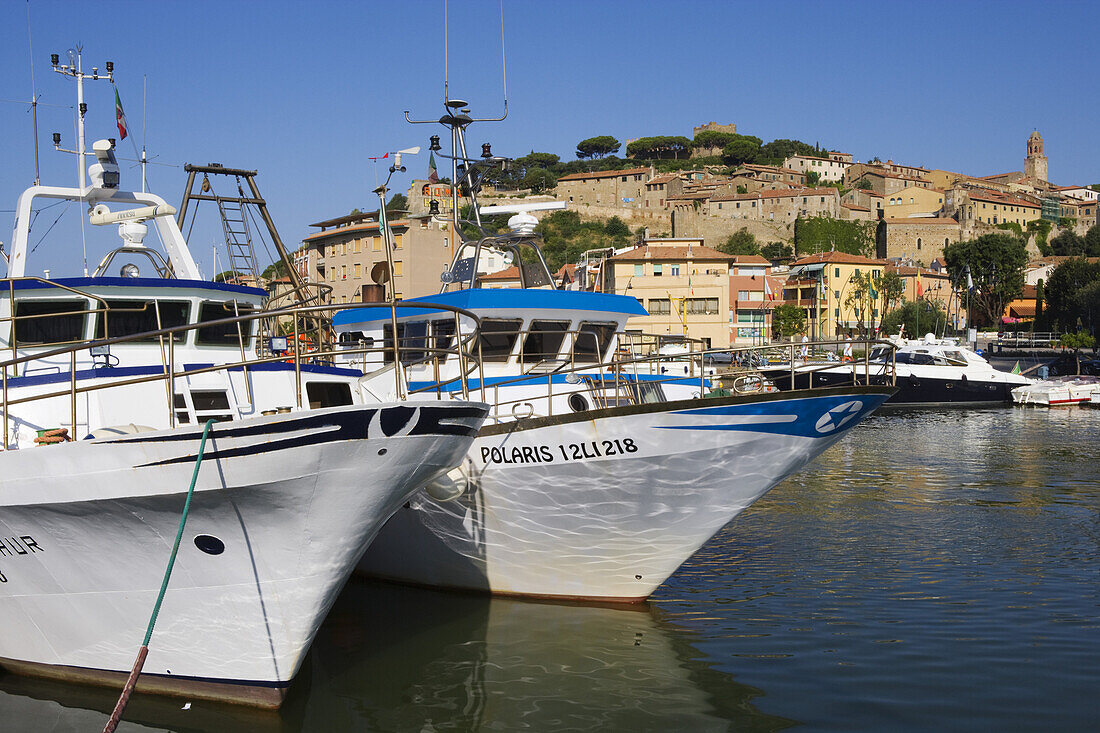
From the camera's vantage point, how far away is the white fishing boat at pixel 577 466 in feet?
31.2

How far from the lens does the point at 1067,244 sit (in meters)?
130

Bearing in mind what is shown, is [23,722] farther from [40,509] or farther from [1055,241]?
[1055,241]

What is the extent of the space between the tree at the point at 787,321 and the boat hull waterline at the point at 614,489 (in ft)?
208

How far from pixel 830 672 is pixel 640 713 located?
195 cm

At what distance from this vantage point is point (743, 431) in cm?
949

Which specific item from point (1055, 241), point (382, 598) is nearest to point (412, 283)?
point (382, 598)

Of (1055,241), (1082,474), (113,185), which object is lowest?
(1082,474)

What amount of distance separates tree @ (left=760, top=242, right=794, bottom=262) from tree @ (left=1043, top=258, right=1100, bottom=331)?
38527mm

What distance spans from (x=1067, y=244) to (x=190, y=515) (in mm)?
145436

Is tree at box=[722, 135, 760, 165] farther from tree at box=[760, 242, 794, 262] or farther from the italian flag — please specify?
the italian flag

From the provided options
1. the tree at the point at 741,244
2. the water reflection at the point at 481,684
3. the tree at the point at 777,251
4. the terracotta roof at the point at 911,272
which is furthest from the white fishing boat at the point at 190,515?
the tree at the point at 777,251

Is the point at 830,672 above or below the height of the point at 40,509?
below

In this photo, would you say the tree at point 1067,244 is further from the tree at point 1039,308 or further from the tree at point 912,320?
the tree at point 912,320

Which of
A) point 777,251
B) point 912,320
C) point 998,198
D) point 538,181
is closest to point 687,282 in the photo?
point 912,320
